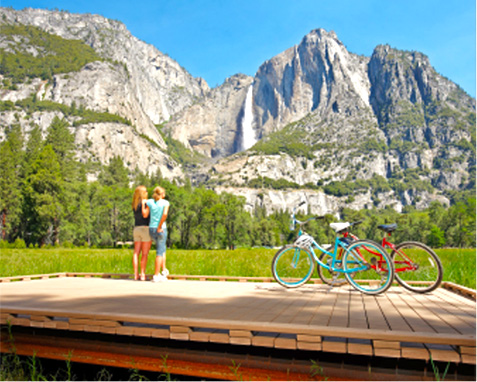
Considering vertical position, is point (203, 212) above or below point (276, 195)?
below

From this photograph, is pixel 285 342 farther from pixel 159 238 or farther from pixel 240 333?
pixel 159 238

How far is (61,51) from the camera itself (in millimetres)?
176500

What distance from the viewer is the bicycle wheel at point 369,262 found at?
5551mm

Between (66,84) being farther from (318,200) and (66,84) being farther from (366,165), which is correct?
(366,165)

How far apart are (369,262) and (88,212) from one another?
59198 millimetres

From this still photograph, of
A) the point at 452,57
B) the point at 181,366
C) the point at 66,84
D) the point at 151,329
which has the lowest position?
the point at 181,366

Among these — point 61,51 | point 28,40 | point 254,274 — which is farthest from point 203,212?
point 28,40

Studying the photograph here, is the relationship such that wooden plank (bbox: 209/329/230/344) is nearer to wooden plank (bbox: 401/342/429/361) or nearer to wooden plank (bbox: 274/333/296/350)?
wooden plank (bbox: 274/333/296/350)

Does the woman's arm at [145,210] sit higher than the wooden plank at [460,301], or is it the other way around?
the woman's arm at [145,210]

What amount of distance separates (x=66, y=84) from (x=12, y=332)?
565 feet

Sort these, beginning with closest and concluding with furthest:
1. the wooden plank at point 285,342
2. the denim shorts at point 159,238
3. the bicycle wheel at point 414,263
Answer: the wooden plank at point 285,342
the bicycle wheel at point 414,263
the denim shorts at point 159,238

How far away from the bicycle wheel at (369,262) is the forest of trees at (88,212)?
3763 cm

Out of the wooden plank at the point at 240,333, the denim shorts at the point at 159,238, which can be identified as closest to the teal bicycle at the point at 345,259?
the denim shorts at the point at 159,238

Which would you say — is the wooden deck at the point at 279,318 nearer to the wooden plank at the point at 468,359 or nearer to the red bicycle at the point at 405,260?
the wooden plank at the point at 468,359
